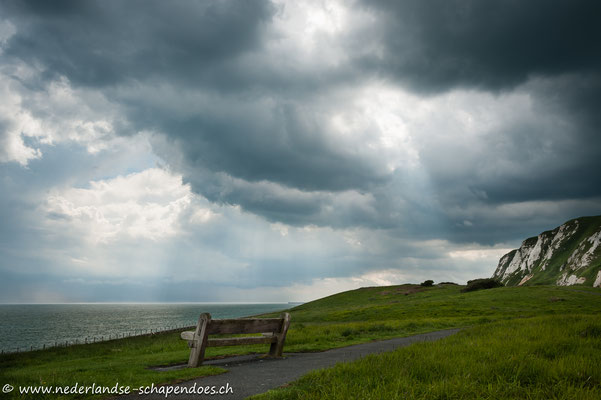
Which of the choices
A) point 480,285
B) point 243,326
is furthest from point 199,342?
point 480,285

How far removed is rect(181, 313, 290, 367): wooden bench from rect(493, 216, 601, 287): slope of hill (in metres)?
134

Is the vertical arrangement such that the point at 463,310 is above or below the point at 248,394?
below

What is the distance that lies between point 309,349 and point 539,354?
10360 millimetres

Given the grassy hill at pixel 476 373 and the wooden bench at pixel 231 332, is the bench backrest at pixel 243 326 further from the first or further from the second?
the grassy hill at pixel 476 373

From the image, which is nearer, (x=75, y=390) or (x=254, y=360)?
(x=75, y=390)

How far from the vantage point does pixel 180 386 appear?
9.25 metres

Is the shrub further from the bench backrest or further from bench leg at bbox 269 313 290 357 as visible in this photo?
the bench backrest

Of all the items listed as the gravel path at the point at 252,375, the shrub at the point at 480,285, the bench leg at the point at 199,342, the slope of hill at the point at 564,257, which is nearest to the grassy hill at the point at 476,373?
the gravel path at the point at 252,375

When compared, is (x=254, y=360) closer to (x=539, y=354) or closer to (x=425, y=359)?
(x=425, y=359)

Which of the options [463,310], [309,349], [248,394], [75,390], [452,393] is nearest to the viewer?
[452,393]

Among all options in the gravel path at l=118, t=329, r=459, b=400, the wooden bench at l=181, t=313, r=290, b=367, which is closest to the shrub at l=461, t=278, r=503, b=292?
the wooden bench at l=181, t=313, r=290, b=367

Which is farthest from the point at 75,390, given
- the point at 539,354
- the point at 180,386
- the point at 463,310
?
the point at 463,310

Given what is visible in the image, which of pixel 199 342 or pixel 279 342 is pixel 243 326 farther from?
pixel 279 342

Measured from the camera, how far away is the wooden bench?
12.1 m
